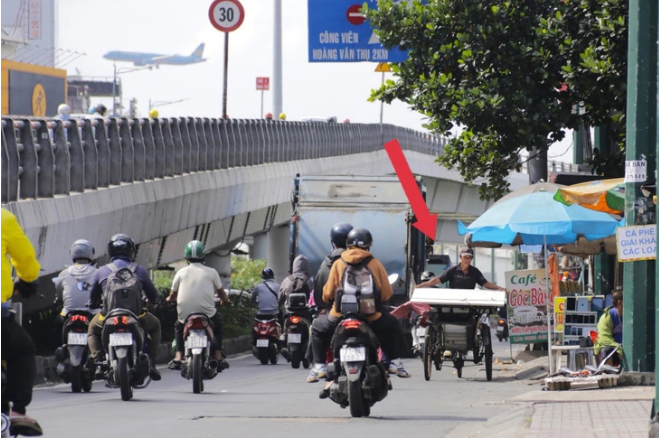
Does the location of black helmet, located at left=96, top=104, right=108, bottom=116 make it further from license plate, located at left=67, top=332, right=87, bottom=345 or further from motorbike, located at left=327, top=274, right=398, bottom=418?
motorbike, located at left=327, top=274, right=398, bottom=418

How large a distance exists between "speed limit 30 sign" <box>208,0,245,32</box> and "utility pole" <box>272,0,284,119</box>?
13.1 m

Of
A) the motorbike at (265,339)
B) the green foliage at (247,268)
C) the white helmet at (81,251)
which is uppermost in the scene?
the white helmet at (81,251)

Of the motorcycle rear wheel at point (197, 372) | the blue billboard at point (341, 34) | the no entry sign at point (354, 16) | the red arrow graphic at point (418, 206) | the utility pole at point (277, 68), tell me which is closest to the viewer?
the motorcycle rear wheel at point (197, 372)

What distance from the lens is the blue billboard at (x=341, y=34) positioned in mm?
29453

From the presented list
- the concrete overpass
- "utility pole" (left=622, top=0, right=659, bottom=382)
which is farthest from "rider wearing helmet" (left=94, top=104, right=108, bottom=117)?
"utility pole" (left=622, top=0, right=659, bottom=382)

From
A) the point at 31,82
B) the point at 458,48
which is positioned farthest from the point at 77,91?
the point at 458,48

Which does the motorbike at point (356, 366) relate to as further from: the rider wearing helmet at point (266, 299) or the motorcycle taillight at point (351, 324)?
the rider wearing helmet at point (266, 299)

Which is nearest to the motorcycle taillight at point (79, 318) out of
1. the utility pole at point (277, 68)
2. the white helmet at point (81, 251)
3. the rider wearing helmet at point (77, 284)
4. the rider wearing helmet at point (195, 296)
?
the rider wearing helmet at point (77, 284)

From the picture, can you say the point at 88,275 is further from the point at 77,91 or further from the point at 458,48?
the point at 77,91

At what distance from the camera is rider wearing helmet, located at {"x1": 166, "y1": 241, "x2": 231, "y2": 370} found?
45.1 ft

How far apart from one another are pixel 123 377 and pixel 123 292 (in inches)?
30.3

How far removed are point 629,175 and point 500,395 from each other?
2.83 meters

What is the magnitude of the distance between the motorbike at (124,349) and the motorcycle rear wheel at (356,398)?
2.47 metres

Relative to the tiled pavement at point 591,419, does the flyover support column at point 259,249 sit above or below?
below
